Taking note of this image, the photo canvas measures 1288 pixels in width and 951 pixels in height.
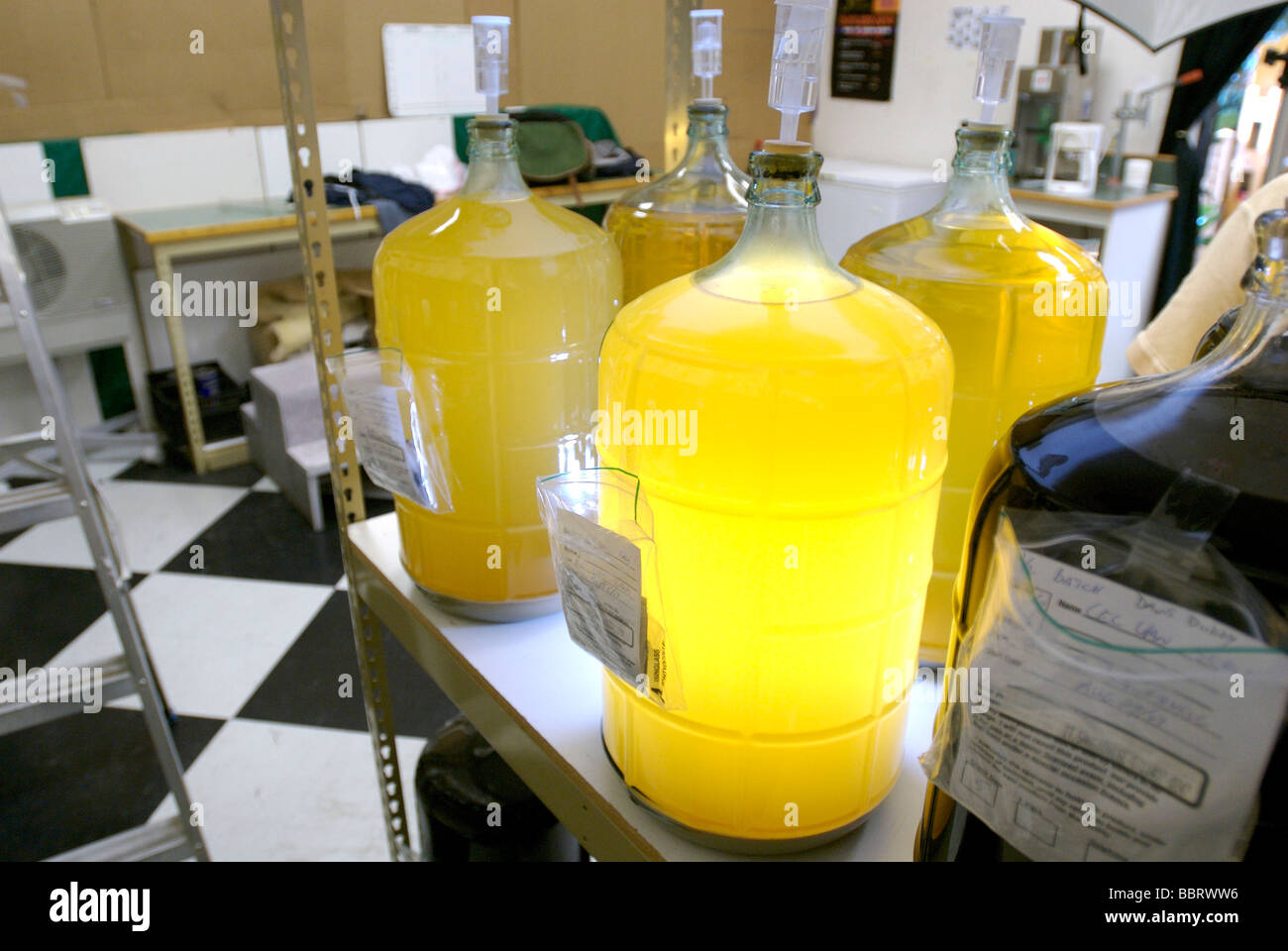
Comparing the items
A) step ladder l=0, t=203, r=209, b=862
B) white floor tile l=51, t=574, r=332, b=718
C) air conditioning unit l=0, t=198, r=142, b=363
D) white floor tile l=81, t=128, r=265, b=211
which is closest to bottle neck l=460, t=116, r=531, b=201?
step ladder l=0, t=203, r=209, b=862

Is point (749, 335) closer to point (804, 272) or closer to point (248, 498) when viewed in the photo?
point (804, 272)

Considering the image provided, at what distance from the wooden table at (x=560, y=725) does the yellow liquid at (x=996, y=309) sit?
24cm

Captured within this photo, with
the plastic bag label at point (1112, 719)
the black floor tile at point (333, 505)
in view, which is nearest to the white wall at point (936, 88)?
the black floor tile at point (333, 505)

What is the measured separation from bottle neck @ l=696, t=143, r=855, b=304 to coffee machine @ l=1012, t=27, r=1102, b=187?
364cm

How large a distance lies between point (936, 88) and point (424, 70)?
471 centimetres

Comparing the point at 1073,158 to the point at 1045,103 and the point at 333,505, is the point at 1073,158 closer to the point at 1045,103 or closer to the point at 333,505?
the point at 1045,103

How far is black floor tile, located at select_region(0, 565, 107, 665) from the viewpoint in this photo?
7.69ft

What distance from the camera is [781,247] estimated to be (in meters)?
0.58

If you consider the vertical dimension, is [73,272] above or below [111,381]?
above

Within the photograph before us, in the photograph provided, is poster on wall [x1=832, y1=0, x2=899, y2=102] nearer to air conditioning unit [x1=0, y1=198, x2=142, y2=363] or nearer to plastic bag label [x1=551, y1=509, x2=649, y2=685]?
air conditioning unit [x1=0, y1=198, x2=142, y2=363]

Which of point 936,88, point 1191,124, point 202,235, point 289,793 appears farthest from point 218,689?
point 936,88

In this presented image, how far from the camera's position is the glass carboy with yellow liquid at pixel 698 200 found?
0.84 meters
